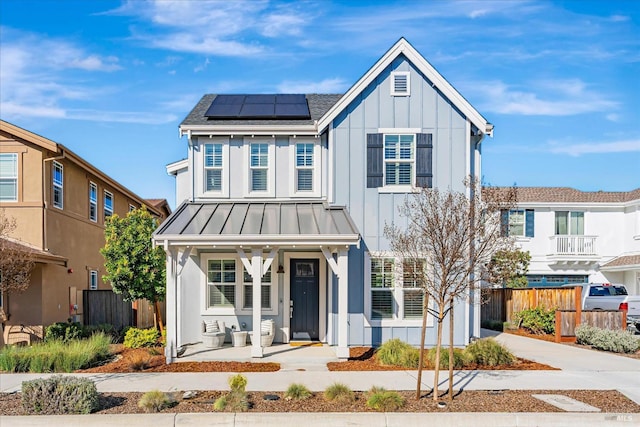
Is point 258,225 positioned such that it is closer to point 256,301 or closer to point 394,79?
point 256,301

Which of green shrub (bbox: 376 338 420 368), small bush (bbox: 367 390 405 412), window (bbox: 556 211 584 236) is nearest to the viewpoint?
small bush (bbox: 367 390 405 412)

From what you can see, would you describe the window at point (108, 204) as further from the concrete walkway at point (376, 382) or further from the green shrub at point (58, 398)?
the green shrub at point (58, 398)

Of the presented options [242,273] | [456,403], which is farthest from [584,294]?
[456,403]

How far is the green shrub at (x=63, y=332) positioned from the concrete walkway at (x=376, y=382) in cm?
403

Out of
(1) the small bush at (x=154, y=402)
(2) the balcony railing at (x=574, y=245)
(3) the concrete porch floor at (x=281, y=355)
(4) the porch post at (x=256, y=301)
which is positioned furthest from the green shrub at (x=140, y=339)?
(2) the balcony railing at (x=574, y=245)

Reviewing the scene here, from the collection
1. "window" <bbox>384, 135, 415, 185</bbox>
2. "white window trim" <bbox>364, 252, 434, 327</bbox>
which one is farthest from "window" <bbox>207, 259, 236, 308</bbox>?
"window" <bbox>384, 135, 415, 185</bbox>

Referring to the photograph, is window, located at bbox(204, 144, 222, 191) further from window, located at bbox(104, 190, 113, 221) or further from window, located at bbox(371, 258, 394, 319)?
window, located at bbox(104, 190, 113, 221)

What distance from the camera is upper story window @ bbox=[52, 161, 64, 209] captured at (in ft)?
63.8

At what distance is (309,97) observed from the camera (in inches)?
799

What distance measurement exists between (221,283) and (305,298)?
2.41 meters

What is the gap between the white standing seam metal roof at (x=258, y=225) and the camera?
547 inches

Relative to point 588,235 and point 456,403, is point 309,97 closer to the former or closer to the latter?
point 456,403

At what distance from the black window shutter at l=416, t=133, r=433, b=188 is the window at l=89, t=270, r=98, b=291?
47.1 feet

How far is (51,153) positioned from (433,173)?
11948 millimetres
